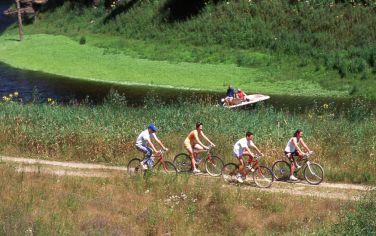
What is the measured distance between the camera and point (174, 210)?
2342 centimetres

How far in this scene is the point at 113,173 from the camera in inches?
1116

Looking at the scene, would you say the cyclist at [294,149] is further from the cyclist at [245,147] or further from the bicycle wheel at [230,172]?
the bicycle wheel at [230,172]

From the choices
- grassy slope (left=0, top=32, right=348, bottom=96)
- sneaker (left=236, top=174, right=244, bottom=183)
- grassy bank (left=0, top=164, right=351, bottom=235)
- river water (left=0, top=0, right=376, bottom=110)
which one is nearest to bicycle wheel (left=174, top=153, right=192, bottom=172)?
grassy bank (left=0, top=164, right=351, bottom=235)

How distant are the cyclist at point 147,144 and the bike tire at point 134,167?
60cm

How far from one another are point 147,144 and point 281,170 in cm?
631

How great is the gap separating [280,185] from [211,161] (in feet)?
11.2

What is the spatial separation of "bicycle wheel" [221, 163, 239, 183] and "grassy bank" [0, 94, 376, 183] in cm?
200

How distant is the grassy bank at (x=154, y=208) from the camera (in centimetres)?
2173

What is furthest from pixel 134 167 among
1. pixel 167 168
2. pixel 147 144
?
pixel 147 144

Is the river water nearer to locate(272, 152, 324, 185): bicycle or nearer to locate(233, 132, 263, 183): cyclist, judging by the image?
locate(272, 152, 324, 185): bicycle

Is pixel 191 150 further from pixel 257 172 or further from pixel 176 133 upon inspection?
pixel 176 133

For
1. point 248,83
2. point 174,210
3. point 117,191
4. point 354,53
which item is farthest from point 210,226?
point 354,53

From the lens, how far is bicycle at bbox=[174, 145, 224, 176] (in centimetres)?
2764

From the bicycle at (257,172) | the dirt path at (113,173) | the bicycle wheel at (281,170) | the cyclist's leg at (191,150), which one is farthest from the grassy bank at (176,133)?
the cyclist's leg at (191,150)
